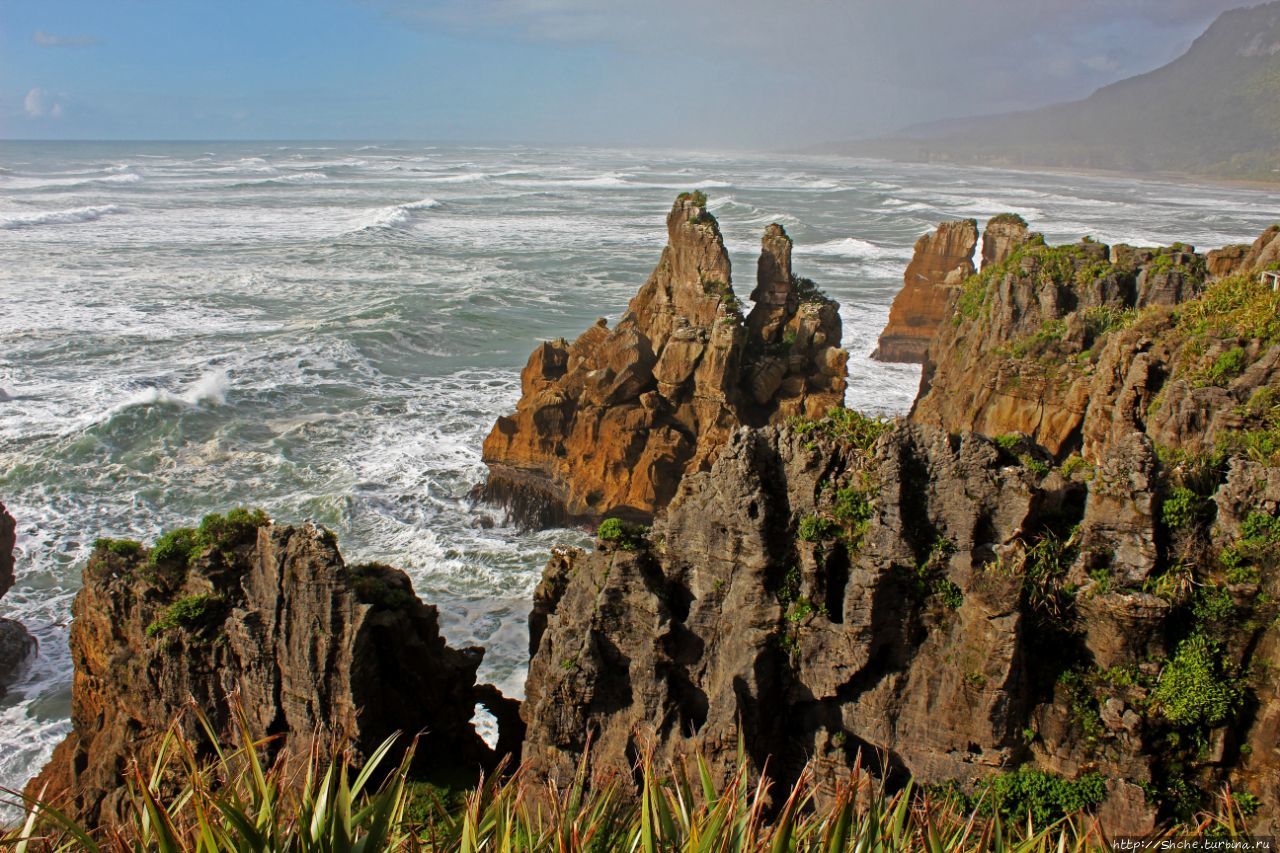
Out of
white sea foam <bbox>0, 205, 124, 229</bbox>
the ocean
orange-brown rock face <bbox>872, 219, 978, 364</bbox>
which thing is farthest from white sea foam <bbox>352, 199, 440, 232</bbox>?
orange-brown rock face <bbox>872, 219, 978, 364</bbox>

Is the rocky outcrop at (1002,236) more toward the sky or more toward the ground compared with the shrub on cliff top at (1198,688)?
more toward the sky

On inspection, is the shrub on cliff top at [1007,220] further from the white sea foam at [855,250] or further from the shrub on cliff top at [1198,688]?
the white sea foam at [855,250]

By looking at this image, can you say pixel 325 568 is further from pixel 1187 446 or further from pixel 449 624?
pixel 1187 446

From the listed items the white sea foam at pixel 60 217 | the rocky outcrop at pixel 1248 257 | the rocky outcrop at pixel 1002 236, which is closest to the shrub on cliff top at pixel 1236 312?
the rocky outcrop at pixel 1248 257

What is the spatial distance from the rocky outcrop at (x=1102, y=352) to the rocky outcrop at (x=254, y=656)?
11759 millimetres

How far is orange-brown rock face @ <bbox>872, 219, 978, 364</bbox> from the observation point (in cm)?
3634

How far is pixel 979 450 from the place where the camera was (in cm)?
1141

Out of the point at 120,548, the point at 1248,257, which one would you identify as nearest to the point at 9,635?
the point at 120,548

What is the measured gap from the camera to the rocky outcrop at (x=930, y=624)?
34.1 ft

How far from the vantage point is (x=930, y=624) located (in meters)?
11.5

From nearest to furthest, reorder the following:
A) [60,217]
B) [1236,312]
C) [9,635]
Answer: [1236,312] < [9,635] < [60,217]

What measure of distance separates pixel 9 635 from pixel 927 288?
33.1m

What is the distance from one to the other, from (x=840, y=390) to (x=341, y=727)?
16.4 m

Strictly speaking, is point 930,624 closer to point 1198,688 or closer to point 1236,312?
point 1198,688
